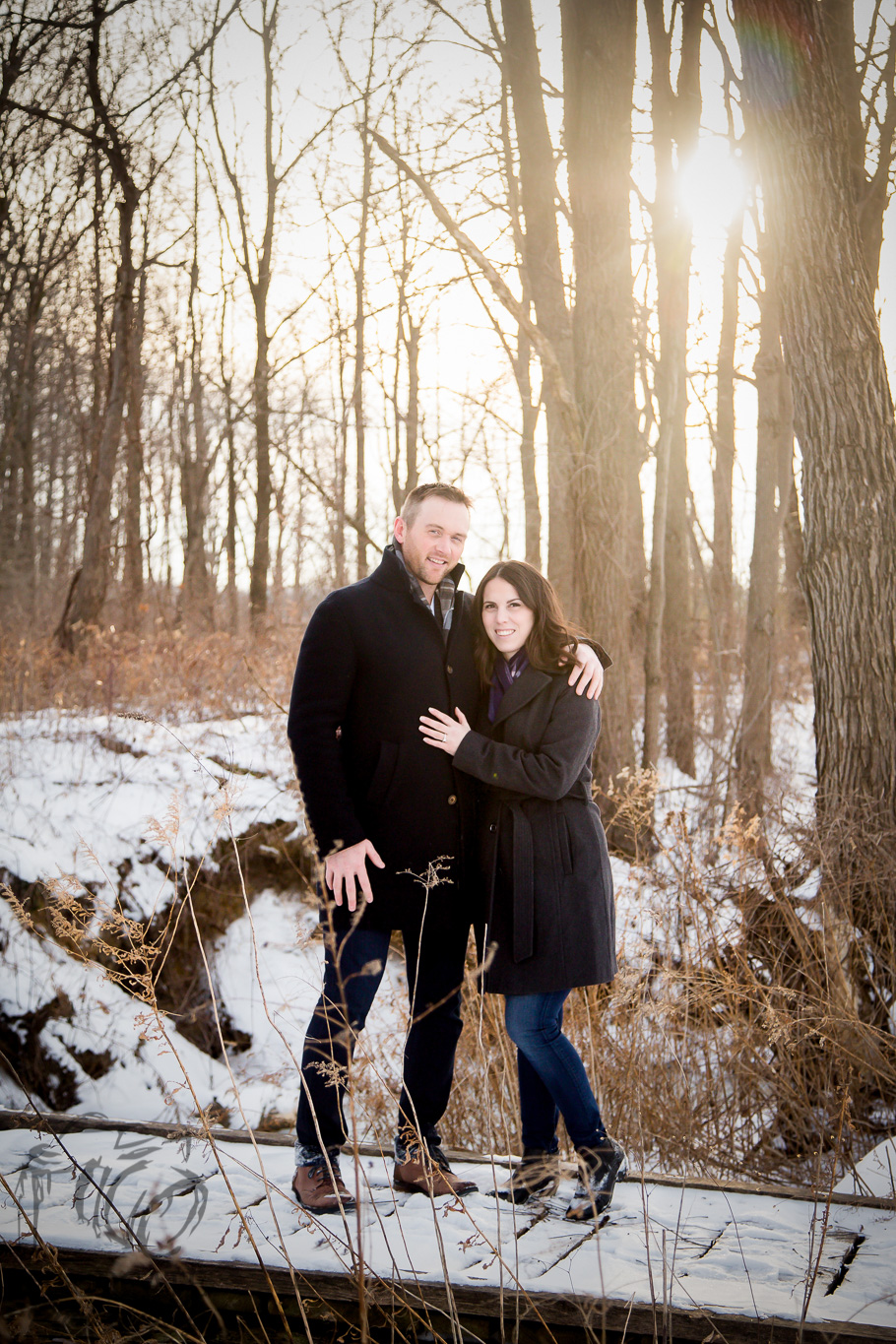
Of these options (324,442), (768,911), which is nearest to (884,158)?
(768,911)

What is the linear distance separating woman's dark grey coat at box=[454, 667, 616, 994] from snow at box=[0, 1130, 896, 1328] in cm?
66

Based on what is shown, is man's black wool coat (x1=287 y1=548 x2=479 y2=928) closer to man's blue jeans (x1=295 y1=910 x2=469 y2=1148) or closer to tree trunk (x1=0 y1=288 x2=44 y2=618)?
man's blue jeans (x1=295 y1=910 x2=469 y2=1148)

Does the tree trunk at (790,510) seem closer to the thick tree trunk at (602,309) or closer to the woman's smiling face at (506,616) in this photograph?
the thick tree trunk at (602,309)

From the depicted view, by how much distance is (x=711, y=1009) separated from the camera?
3934 millimetres

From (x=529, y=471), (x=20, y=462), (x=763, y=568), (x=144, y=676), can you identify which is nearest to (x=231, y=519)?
(x=20, y=462)

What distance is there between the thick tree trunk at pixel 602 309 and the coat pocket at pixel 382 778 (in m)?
3.92

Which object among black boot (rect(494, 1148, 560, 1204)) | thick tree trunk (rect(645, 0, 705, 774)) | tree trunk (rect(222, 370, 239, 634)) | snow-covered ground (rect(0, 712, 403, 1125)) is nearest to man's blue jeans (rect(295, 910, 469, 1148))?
black boot (rect(494, 1148, 560, 1204))

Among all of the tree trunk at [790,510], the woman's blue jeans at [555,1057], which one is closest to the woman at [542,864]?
the woman's blue jeans at [555,1057]

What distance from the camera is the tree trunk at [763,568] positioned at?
755 cm

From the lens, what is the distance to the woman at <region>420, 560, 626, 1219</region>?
2604 mm

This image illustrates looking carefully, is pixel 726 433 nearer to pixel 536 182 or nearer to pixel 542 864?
pixel 536 182

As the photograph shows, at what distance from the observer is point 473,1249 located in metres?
2.41

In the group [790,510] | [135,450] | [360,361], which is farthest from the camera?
[360,361]

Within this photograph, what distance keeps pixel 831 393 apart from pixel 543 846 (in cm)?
356
